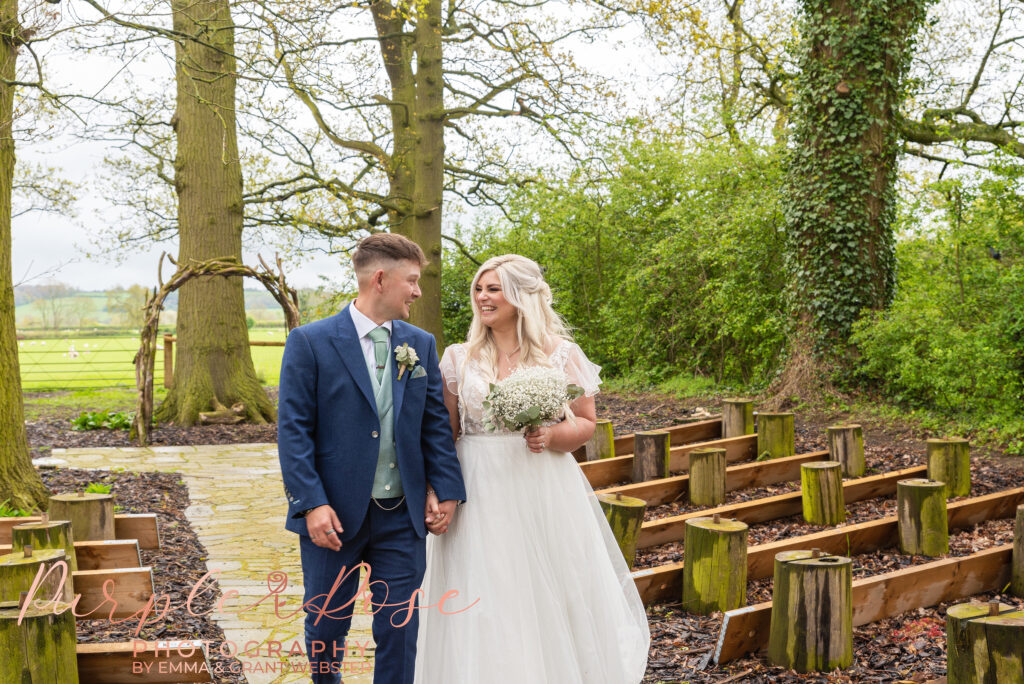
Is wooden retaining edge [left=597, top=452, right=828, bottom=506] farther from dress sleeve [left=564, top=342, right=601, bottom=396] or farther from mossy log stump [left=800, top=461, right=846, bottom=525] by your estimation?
dress sleeve [left=564, top=342, right=601, bottom=396]

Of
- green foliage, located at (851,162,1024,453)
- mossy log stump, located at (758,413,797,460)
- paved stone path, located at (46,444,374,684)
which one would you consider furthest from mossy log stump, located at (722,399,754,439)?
paved stone path, located at (46,444,374,684)

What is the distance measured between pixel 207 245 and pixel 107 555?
10102 millimetres

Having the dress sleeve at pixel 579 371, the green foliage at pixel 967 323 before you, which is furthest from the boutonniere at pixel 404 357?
the green foliage at pixel 967 323

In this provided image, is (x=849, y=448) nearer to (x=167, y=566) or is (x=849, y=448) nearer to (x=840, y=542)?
(x=840, y=542)

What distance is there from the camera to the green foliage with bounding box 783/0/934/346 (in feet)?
36.5

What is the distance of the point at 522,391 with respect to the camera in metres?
3.58

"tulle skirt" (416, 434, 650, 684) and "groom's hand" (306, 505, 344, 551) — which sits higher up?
"groom's hand" (306, 505, 344, 551)

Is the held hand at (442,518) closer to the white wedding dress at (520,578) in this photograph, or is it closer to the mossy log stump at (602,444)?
the white wedding dress at (520,578)

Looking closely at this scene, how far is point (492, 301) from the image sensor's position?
3916 millimetres

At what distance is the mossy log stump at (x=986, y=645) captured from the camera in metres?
3.04

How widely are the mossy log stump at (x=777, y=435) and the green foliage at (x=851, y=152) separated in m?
3.61

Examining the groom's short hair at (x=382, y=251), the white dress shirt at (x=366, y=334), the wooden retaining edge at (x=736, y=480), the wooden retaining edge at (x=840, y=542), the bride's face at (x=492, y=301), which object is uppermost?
the groom's short hair at (x=382, y=251)

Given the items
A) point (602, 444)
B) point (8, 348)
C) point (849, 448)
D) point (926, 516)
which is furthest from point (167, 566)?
point (849, 448)

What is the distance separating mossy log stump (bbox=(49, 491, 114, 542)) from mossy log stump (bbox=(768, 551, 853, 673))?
4.04 metres
